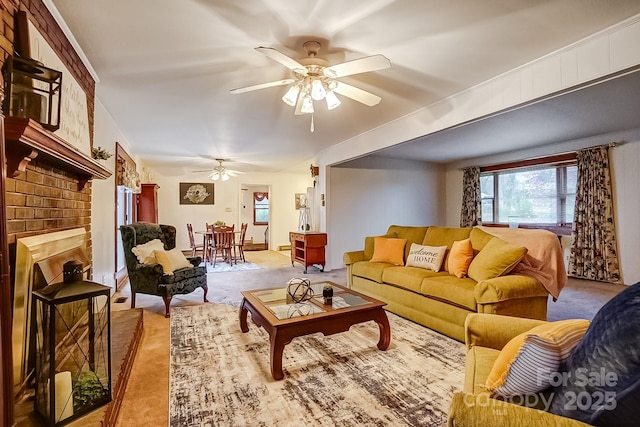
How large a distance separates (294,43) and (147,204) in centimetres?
618

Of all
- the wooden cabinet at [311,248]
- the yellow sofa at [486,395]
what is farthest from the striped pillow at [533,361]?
the wooden cabinet at [311,248]

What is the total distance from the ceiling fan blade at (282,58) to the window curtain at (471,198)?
18.8 ft

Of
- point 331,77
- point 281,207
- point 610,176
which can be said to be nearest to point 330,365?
point 331,77

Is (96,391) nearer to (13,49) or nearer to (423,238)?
(13,49)

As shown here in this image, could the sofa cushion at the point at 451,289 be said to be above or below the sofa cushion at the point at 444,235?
below

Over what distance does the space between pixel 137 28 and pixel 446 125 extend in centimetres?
291

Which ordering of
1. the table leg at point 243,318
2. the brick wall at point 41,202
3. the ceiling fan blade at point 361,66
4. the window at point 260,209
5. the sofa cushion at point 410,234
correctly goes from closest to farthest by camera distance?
1. the brick wall at point 41,202
2. the ceiling fan blade at point 361,66
3. the table leg at point 243,318
4. the sofa cushion at point 410,234
5. the window at point 260,209

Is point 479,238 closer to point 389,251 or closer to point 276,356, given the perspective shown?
point 389,251

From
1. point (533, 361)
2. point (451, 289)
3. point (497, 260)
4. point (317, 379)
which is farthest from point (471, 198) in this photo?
point (533, 361)

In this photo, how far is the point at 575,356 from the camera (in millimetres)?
991

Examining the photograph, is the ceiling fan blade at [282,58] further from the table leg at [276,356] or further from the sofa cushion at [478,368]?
the sofa cushion at [478,368]

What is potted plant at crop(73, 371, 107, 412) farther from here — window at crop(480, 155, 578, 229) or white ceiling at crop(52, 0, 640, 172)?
window at crop(480, 155, 578, 229)

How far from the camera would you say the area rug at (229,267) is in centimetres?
620

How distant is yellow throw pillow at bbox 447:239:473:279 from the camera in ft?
10.1
